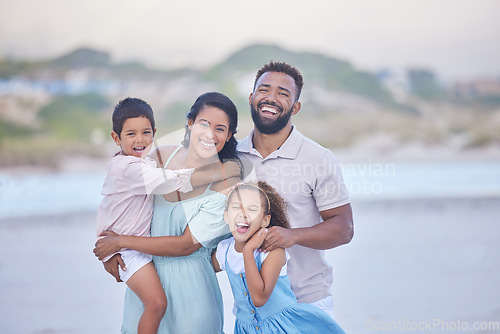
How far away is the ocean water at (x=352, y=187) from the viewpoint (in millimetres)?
12695

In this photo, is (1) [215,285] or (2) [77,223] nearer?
(1) [215,285]

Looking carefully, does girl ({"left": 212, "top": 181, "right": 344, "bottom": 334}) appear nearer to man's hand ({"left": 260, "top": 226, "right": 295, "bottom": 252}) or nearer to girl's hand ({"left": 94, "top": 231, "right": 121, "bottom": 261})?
man's hand ({"left": 260, "top": 226, "right": 295, "bottom": 252})

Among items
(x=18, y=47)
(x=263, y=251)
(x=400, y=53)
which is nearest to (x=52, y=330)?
(x=263, y=251)

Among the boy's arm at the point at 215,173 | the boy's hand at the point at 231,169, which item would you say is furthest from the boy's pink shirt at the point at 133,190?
the boy's hand at the point at 231,169

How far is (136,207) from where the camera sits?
2.47 m

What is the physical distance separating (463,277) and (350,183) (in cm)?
760

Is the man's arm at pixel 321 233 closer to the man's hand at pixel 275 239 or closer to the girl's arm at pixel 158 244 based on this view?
the man's hand at pixel 275 239

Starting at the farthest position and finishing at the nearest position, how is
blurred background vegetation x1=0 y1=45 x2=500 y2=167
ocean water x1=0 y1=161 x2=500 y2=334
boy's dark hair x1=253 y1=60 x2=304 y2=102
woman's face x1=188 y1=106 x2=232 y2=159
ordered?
blurred background vegetation x1=0 y1=45 x2=500 y2=167 < ocean water x1=0 y1=161 x2=500 y2=334 < boy's dark hair x1=253 y1=60 x2=304 y2=102 < woman's face x1=188 y1=106 x2=232 y2=159

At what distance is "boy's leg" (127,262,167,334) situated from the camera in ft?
7.60

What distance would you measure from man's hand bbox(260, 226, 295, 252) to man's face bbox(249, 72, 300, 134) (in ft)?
2.00

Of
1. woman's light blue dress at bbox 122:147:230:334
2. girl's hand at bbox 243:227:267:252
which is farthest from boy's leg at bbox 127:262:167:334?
girl's hand at bbox 243:227:267:252

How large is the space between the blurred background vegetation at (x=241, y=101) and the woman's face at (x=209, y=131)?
22.1m

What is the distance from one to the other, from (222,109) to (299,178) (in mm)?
502

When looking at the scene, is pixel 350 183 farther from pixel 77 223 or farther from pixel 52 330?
pixel 52 330
